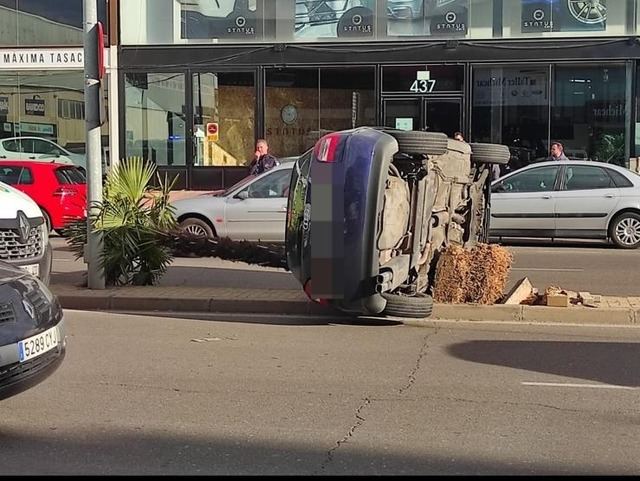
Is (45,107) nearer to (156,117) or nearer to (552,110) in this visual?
(156,117)

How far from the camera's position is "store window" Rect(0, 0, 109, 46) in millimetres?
24156

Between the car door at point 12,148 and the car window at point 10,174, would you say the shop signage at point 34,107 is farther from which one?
the car window at point 10,174

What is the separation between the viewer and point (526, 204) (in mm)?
15383

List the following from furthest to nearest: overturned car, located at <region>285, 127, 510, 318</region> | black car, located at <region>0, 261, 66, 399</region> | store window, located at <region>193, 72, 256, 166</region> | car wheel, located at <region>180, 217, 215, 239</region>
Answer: store window, located at <region>193, 72, 256, 166</region> → car wheel, located at <region>180, 217, 215, 239</region> → overturned car, located at <region>285, 127, 510, 318</region> → black car, located at <region>0, 261, 66, 399</region>

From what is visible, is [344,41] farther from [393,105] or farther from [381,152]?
[381,152]

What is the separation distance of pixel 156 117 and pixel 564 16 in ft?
37.1

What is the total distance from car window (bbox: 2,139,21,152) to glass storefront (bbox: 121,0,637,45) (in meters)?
4.17

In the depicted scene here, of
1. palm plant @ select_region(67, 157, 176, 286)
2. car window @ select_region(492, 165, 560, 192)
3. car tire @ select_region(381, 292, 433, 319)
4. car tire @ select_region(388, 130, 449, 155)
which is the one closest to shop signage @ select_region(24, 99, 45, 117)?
car window @ select_region(492, 165, 560, 192)

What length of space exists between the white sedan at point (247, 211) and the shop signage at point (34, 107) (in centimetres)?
1177

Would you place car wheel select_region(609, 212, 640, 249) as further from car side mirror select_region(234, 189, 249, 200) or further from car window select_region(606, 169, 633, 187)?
car side mirror select_region(234, 189, 249, 200)

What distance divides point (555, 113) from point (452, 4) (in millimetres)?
3940

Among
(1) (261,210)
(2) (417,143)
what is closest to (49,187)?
(1) (261,210)

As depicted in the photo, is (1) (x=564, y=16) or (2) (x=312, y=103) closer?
(1) (x=564, y=16)

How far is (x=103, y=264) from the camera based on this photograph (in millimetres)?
10180
